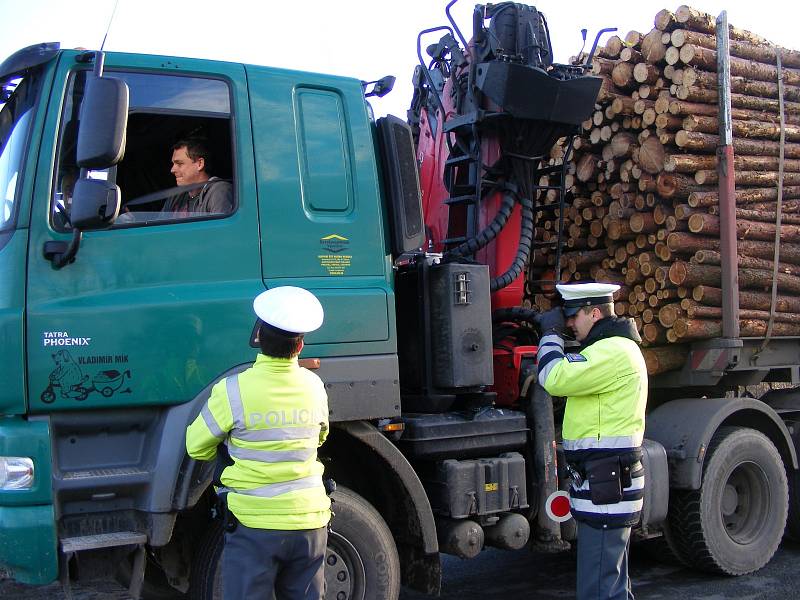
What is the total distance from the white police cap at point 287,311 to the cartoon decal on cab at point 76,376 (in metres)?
0.84

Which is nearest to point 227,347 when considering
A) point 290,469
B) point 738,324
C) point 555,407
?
point 290,469

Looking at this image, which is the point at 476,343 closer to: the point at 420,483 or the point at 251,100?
the point at 420,483

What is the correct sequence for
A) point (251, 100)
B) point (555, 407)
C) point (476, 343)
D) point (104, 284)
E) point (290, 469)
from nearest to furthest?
point (290, 469)
point (104, 284)
point (251, 100)
point (476, 343)
point (555, 407)

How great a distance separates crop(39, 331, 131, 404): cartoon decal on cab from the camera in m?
3.52

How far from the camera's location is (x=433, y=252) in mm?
5582

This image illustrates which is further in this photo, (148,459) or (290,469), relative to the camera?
(148,459)

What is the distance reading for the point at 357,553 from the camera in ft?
13.1

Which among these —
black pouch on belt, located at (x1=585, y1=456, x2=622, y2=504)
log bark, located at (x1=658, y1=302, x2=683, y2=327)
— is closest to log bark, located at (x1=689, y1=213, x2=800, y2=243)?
log bark, located at (x1=658, y1=302, x2=683, y2=327)

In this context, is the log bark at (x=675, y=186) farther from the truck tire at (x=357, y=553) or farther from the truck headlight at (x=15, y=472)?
the truck headlight at (x=15, y=472)

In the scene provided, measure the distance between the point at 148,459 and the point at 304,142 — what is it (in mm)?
1622

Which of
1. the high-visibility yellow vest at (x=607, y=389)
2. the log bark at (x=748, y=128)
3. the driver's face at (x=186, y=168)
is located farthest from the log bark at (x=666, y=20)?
the driver's face at (x=186, y=168)

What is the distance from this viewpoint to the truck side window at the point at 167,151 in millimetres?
3689

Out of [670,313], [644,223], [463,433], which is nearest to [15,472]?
[463,433]

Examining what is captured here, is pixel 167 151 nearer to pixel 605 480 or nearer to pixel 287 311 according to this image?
pixel 287 311
